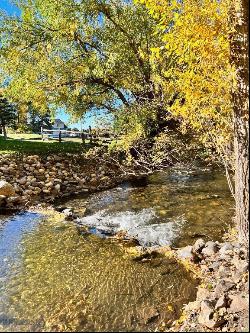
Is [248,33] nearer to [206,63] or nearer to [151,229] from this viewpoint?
[206,63]

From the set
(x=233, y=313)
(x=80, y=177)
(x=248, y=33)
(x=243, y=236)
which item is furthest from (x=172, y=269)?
(x=80, y=177)

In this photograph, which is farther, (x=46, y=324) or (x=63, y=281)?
(x=63, y=281)

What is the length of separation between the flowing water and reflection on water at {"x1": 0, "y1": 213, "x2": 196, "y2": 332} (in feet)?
0.05

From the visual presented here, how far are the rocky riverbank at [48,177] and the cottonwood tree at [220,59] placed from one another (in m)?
8.39

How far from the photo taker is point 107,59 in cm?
1886

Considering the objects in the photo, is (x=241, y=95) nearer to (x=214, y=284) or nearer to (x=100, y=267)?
(x=214, y=284)

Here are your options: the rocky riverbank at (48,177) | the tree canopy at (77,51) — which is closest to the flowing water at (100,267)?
the rocky riverbank at (48,177)

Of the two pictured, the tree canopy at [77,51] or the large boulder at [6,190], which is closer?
the large boulder at [6,190]

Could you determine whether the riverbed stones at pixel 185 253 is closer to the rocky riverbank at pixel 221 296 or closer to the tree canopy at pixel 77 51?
the rocky riverbank at pixel 221 296

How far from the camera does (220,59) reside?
7453mm

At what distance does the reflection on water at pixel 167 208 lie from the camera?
10.7m

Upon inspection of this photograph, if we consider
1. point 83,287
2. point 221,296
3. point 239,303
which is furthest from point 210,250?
point 83,287

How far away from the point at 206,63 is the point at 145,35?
11.1m

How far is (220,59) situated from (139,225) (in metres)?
5.81
